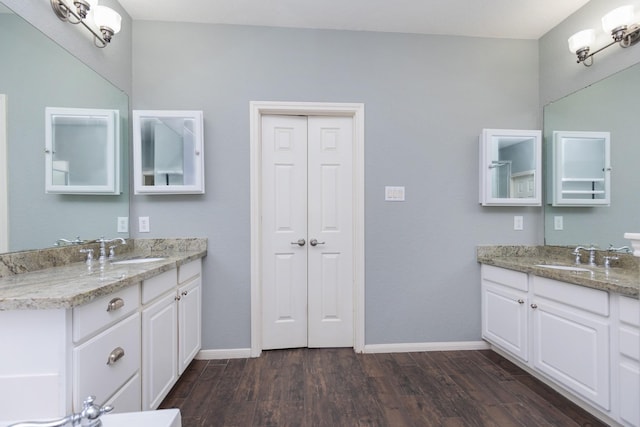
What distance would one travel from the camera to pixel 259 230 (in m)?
2.39

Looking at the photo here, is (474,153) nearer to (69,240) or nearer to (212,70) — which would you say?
(212,70)

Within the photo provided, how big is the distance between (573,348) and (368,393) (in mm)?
1248

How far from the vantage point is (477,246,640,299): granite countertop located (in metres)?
1.47

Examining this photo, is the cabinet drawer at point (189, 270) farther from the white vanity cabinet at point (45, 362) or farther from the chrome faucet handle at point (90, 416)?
the chrome faucet handle at point (90, 416)

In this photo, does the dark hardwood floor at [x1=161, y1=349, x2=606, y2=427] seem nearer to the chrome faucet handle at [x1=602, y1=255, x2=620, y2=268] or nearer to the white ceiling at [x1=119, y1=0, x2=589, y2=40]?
the chrome faucet handle at [x1=602, y1=255, x2=620, y2=268]

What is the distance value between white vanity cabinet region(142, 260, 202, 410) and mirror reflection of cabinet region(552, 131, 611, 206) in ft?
9.88

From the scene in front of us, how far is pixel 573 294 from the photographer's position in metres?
1.67

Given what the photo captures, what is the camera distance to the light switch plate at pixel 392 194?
246cm

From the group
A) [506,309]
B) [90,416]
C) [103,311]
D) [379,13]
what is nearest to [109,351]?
[103,311]

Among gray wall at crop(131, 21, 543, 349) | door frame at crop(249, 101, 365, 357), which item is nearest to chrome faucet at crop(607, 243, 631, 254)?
gray wall at crop(131, 21, 543, 349)

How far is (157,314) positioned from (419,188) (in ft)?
7.03

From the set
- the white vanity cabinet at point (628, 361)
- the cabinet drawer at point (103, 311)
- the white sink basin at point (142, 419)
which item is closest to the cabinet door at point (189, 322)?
Answer: the cabinet drawer at point (103, 311)

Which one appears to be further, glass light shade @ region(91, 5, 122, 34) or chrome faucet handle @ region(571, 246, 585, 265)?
chrome faucet handle @ region(571, 246, 585, 265)

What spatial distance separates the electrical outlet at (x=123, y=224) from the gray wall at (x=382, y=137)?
102 millimetres
